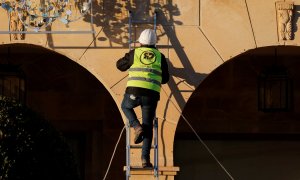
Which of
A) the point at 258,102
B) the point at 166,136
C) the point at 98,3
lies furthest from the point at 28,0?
the point at 258,102

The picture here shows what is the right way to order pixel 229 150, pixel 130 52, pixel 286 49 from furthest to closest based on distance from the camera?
Answer: pixel 229 150 → pixel 286 49 → pixel 130 52

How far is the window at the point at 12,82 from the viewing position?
17.4 metres

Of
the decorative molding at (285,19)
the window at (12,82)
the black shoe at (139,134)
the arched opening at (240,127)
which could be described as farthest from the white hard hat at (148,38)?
the arched opening at (240,127)

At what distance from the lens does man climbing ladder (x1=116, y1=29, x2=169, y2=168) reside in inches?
586

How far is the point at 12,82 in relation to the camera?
693 inches

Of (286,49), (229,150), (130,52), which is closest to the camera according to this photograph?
(130,52)

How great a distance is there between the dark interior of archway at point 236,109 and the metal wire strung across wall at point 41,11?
11.2 ft

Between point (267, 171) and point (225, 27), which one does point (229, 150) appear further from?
point (225, 27)

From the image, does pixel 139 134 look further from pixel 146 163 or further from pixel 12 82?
pixel 12 82

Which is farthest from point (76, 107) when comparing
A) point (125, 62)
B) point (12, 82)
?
point (125, 62)

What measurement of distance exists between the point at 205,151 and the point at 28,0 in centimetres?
446

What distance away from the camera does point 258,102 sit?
711 inches

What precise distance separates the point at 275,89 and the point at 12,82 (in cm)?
371

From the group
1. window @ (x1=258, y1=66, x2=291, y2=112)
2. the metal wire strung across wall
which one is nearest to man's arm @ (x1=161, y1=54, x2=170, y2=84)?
the metal wire strung across wall
